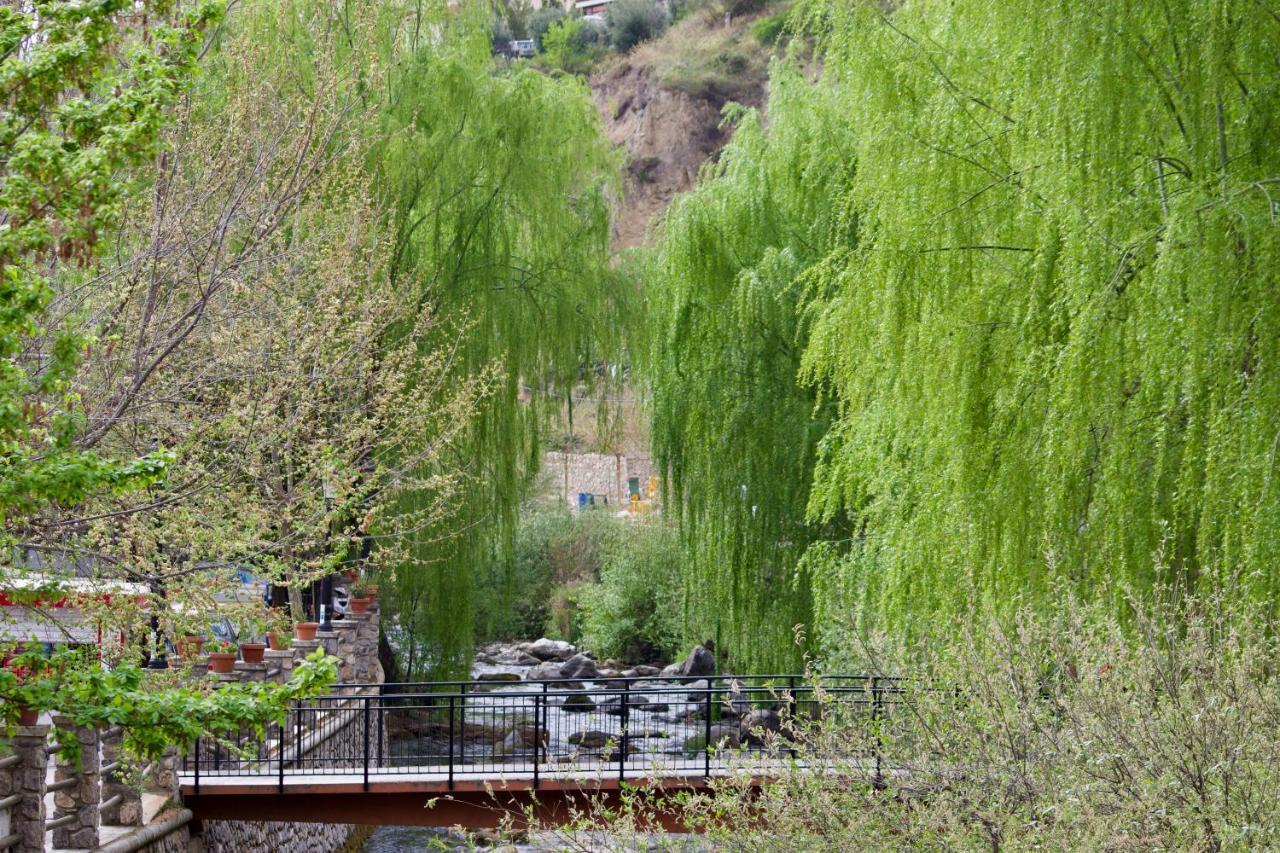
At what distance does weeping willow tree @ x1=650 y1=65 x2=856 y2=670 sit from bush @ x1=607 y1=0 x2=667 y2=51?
6290 centimetres

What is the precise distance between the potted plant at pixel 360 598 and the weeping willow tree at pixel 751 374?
4.57 meters

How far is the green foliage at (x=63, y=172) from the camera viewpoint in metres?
6.76

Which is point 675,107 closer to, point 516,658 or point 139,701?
point 516,658

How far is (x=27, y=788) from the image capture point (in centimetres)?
1043

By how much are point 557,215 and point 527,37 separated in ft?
221

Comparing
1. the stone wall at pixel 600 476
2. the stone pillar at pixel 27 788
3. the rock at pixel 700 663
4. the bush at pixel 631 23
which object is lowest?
the rock at pixel 700 663

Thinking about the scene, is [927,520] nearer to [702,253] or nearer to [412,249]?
[702,253]

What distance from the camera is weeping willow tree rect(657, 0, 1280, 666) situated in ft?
24.4

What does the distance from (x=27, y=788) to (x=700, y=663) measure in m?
19.4

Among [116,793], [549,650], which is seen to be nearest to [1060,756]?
[116,793]

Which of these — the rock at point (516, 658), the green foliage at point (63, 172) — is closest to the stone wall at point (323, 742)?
the green foliage at point (63, 172)

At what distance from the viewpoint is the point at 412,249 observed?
19688 mm

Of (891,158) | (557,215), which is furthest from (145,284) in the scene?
(557,215)

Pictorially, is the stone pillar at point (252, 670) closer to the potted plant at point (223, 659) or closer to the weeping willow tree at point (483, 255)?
the potted plant at point (223, 659)
